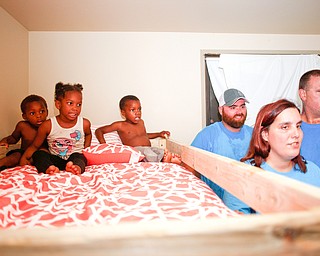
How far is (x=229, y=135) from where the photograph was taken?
78.5 inches

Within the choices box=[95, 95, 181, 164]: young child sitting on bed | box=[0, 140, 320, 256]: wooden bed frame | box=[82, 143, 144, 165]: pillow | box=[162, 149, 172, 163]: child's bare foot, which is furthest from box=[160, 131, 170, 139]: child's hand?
box=[0, 140, 320, 256]: wooden bed frame

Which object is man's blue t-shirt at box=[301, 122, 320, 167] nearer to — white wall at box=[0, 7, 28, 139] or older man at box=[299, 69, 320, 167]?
older man at box=[299, 69, 320, 167]

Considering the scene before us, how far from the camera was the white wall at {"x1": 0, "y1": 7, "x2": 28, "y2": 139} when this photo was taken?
2372mm

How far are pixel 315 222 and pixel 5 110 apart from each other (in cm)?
263

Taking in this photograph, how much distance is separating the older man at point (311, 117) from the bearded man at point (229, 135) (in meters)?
0.38

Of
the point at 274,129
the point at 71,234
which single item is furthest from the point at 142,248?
the point at 274,129

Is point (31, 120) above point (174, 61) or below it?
below

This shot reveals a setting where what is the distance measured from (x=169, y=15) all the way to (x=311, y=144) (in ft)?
5.43

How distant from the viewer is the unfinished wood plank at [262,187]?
531 millimetres

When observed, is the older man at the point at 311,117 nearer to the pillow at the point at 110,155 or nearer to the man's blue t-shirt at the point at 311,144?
the man's blue t-shirt at the point at 311,144

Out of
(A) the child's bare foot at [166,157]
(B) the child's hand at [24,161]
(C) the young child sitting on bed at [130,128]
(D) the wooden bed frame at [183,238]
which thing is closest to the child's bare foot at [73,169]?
(B) the child's hand at [24,161]

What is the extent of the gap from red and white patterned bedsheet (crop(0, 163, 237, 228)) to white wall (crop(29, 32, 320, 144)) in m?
1.50

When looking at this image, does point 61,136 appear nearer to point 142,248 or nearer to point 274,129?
point 274,129

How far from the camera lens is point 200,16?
2.56 metres
